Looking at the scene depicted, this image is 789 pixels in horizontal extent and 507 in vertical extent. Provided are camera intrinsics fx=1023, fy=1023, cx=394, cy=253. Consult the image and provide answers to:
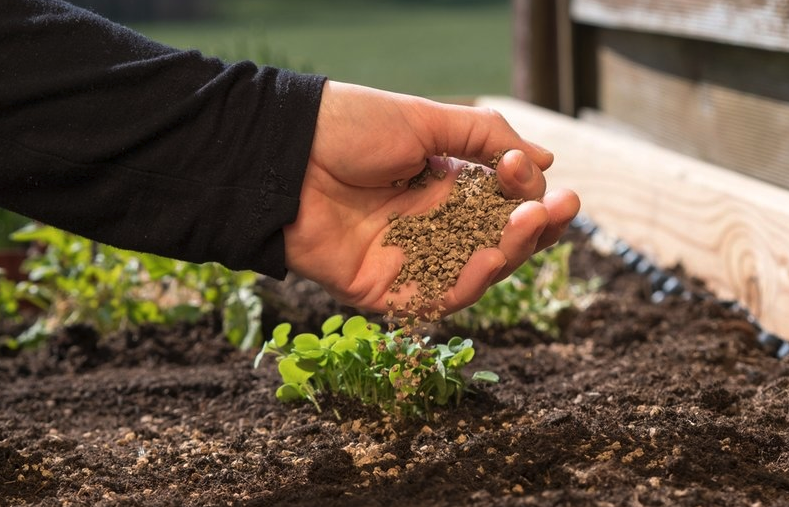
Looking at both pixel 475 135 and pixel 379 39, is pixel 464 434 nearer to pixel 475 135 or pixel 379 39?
pixel 475 135

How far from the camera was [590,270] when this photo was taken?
3293 millimetres

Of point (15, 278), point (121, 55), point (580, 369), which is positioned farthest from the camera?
point (15, 278)

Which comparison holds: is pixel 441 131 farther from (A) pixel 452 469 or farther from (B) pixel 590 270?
(B) pixel 590 270

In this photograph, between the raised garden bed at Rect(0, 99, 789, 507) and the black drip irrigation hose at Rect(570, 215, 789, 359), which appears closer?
the raised garden bed at Rect(0, 99, 789, 507)

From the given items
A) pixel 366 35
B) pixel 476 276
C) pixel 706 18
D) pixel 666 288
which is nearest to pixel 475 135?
pixel 476 276

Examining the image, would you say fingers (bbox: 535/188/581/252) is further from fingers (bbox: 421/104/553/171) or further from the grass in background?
the grass in background

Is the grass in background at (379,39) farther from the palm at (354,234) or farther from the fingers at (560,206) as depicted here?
the fingers at (560,206)

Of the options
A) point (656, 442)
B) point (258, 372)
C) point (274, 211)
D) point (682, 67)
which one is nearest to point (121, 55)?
point (274, 211)

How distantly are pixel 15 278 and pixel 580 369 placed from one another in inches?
89.6

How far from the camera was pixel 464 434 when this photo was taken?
1815 mm

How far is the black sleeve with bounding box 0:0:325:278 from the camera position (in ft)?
5.75

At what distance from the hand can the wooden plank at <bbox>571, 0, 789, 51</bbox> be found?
1185 millimetres

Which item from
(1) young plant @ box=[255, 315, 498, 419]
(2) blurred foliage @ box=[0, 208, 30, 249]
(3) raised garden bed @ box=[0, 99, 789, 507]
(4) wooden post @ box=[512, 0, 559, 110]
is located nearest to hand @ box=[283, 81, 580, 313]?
(1) young plant @ box=[255, 315, 498, 419]

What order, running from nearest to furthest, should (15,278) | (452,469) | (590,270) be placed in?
(452,469) → (590,270) → (15,278)
